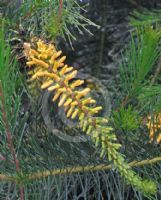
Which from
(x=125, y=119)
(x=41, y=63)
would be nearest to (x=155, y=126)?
(x=125, y=119)

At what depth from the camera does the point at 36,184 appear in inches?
18.2

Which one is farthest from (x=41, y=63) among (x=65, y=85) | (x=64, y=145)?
(x=64, y=145)

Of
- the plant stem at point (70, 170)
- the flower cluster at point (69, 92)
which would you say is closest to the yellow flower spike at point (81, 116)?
the flower cluster at point (69, 92)

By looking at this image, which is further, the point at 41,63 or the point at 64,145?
the point at 64,145

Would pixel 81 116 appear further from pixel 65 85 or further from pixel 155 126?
pixel 155 126

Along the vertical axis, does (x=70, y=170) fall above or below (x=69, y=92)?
below

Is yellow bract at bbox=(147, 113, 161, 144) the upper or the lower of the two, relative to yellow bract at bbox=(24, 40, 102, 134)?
lower

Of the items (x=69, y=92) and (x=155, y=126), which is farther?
(x=155, y=126)

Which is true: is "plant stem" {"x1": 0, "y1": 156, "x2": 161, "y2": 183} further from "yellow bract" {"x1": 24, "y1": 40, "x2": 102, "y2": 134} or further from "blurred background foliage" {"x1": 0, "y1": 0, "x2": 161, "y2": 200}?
"yellow bract" {"x1": 24, "y1": 40, "x2": 102, "y2": 134}

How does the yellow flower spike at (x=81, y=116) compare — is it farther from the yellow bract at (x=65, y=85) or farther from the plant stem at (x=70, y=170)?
the plant stem at (x=70, y=170)

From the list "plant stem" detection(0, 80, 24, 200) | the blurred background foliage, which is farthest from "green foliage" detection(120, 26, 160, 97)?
"plant stem" detection(0, 80, 24, 200)

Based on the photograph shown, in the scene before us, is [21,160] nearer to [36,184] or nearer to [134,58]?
[36,184]

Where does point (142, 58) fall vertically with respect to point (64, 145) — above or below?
above

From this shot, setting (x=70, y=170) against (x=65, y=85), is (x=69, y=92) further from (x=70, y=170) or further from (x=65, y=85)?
(x=70, y=170)
